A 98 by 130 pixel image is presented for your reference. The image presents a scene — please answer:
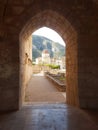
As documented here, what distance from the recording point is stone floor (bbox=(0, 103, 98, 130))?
10.4 ft

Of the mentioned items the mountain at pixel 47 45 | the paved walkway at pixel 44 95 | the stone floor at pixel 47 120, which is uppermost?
the mountain at pixel 47 45

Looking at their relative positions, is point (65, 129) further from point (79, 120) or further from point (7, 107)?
point (7, 107)

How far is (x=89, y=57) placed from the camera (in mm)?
4500

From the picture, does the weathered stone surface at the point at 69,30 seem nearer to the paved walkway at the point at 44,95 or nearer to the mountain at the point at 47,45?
the paved walkway at the point at 44,95

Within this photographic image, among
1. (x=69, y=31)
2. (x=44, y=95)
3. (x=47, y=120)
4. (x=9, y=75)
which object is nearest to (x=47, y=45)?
(x=44, y=95)

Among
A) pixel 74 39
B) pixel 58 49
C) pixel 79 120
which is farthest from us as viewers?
pixel 58 49

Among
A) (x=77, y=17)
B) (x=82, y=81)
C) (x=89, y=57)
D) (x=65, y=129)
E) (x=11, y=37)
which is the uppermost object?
(x=77, y=17)

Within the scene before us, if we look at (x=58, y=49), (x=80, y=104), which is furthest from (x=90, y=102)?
(x=58, y=49)

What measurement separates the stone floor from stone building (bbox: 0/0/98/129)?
42 cm

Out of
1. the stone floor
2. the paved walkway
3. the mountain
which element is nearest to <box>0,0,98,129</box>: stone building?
the stone floor

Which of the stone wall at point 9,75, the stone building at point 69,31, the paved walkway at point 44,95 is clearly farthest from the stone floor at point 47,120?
the paved walkway at point 44,95

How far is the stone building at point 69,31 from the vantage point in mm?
4266

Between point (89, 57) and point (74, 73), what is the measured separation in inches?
22.7

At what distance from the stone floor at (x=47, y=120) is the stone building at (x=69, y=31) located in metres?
0.42
